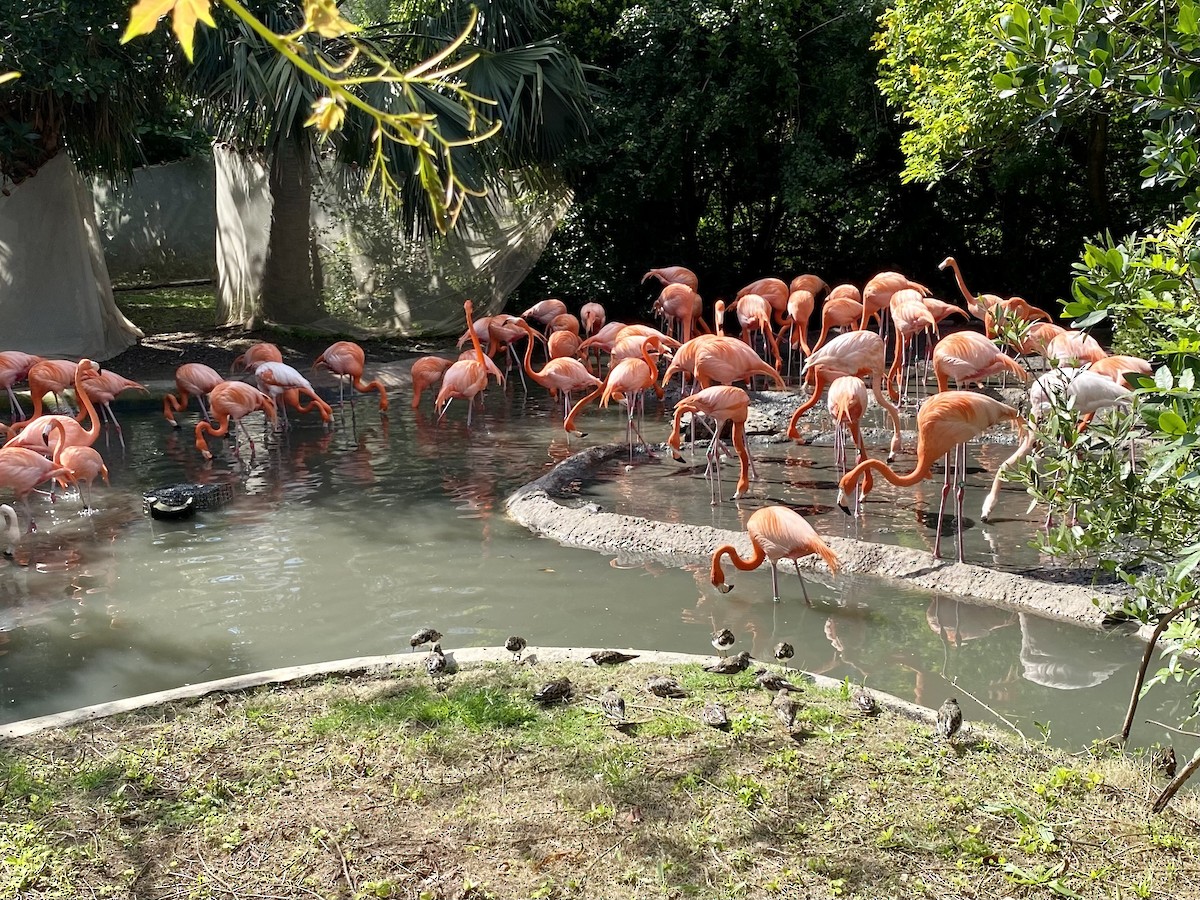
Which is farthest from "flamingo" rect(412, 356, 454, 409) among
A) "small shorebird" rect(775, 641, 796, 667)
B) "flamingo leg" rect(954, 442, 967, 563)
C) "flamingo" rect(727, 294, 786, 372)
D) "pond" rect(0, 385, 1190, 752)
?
"small shorebird" rect(775, 641, 796, 667)

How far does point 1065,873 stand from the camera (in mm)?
2660

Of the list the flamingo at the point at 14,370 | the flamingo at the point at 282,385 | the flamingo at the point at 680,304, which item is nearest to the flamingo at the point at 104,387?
the flamingo at the point at 14,370

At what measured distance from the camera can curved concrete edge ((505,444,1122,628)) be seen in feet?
16.2

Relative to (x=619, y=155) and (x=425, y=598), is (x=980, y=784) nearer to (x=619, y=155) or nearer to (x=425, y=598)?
(x=425, y=598)

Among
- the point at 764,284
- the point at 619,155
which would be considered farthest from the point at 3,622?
the point at 619,155

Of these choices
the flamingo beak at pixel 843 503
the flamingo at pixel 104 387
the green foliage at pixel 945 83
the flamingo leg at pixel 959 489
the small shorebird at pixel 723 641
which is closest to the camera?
the small shorebird at pixel 723 641

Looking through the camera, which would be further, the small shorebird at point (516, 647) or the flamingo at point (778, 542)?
the flamingo at point (778, 542)

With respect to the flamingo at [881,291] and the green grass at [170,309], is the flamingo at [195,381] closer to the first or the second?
the green grass at [170,309]

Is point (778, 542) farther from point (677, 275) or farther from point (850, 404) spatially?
point (677, 275)

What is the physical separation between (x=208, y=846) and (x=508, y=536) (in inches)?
142

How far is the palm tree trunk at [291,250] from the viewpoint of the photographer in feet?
45.1

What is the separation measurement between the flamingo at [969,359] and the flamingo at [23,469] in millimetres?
5837

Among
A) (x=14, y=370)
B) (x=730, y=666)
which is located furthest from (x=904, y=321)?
(x=14, y=370)

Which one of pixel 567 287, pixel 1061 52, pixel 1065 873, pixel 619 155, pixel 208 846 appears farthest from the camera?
pixel 567 287
